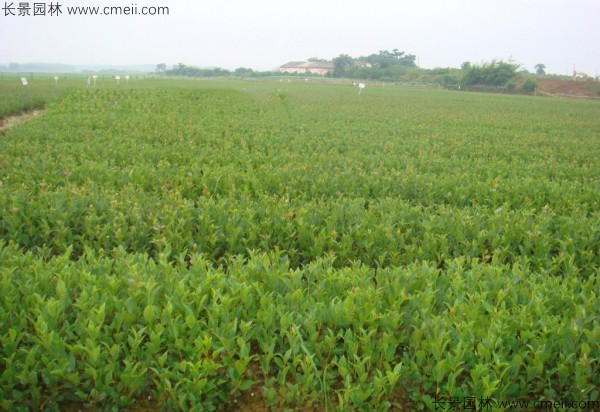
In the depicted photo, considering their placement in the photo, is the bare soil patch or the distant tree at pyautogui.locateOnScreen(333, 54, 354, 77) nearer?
the bare soil patch

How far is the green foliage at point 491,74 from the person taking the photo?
81.4 metres

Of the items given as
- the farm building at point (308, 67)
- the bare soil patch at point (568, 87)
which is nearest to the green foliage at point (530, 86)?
the bare soil patch at point (568, 87)

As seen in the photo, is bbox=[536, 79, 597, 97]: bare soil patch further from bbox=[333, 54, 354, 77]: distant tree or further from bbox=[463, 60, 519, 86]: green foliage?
bbox=[333, 54, 354, 77]: distant tree

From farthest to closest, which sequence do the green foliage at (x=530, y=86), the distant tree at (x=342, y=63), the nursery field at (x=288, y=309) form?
1. the distant tree at (x=342, y=63)
2. the green foliage at (x=530, y=86)
3. the nursery field at (x=288, y=309)

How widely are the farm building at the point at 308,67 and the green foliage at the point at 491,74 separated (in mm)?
82848

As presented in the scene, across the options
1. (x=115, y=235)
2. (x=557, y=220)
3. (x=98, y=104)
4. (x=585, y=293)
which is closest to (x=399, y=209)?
(x=557, y=220)

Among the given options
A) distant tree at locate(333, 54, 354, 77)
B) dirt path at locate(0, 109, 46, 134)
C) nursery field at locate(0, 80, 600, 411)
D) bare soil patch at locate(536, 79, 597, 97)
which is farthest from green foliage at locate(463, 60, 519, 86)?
nursery field at locate(0, 80, 600, 411)

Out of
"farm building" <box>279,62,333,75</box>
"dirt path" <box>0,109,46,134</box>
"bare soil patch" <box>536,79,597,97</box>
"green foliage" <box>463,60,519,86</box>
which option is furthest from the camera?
"farm building" <box>279,62,333,75</box>

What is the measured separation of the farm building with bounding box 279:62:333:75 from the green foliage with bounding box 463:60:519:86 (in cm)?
8285

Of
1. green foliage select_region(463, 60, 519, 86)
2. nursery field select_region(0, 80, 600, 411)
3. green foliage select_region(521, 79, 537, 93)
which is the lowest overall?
nursery field select_region(0, 80, 600, 411)

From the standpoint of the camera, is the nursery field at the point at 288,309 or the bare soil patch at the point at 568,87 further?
the bare soil patch at the point at 568,87

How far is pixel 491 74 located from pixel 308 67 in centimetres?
9526

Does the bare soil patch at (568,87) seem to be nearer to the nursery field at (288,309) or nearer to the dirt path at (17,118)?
the dirt path at (17,118)

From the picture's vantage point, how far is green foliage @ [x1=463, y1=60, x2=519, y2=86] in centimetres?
8144
